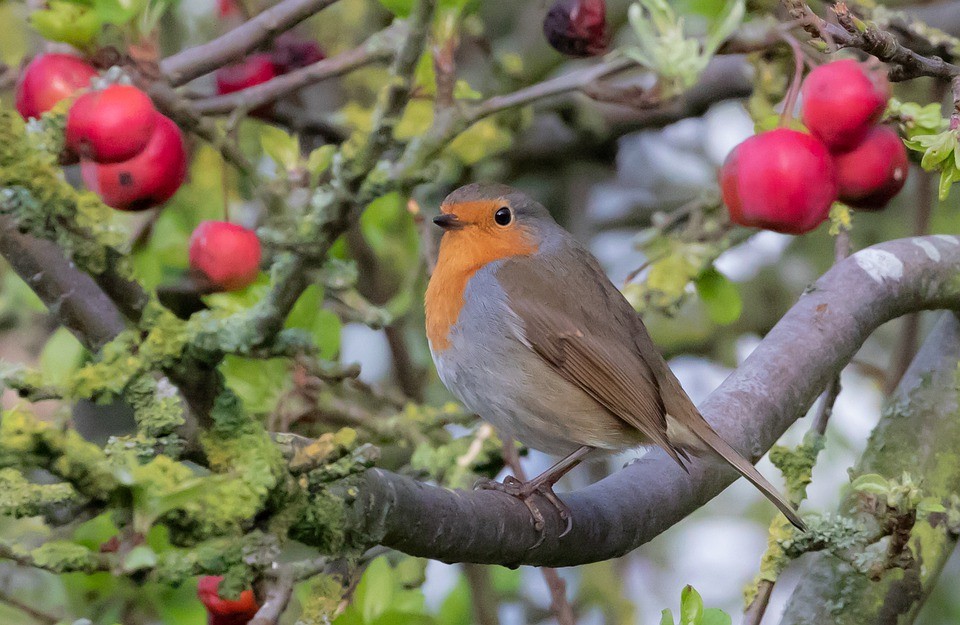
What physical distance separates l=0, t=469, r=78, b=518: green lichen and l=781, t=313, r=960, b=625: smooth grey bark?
64.7 inches

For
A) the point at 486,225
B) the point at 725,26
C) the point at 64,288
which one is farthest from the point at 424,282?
the point at 64,288

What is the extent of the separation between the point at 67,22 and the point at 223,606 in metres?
1.19

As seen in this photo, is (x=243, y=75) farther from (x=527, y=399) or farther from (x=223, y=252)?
(x=527, y=399)

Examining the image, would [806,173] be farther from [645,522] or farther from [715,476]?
[645,522]

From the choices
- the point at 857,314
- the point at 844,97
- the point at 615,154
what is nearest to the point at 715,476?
the point at 857,314

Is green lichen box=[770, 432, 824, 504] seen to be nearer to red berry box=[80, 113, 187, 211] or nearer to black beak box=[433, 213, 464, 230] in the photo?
black beak box=[433, 213, 464, 230]

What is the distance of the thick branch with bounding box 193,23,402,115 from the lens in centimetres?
279

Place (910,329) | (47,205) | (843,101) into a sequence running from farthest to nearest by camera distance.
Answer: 1. (910,329)
2. (843,101)
3. (47,205)

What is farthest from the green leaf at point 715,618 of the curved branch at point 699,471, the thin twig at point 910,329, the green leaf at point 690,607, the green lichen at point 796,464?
the thin twig at point 910,329

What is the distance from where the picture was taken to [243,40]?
2639 mm

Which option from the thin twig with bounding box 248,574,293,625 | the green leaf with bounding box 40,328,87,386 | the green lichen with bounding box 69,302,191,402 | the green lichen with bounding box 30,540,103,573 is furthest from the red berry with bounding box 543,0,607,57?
the green lichen with bounding box 30,540,103,573

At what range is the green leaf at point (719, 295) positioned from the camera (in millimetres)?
3006

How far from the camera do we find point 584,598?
3.62 m

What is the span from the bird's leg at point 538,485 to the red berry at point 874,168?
2.71 feet
